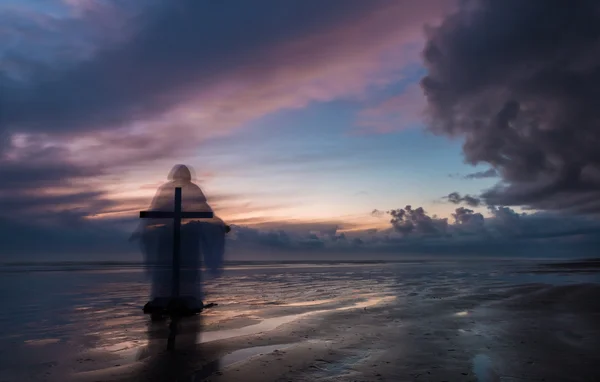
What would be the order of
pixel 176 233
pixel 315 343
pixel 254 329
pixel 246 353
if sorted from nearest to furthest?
pixel 246 353, pixel 315 343, pixel 254 329, pixel 176 233

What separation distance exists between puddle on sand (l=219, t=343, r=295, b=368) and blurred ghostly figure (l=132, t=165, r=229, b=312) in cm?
788

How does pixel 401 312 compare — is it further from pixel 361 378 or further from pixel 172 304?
pixel 361 378

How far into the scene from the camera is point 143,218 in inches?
765

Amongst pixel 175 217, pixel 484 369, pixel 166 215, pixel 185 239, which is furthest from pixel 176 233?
pixel 484 369

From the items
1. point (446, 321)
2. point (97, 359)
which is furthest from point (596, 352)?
point (97, 359)

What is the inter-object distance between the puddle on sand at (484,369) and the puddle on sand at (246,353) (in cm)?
520

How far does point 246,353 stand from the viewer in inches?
477

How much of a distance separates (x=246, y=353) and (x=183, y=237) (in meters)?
9.63

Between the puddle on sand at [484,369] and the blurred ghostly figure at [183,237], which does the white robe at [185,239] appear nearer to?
the blurred ghostly figure at [183,237]

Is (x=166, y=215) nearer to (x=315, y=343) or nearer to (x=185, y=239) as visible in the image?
(x=185, y=239)

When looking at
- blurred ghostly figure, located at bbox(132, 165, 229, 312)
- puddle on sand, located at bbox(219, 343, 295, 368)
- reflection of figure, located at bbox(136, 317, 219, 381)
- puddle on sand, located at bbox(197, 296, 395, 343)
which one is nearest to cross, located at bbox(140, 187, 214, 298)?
blurred ghostly figure, located at bbox(132, 165, 229, 312)

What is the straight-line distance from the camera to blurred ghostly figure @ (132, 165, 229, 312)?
65.8ft

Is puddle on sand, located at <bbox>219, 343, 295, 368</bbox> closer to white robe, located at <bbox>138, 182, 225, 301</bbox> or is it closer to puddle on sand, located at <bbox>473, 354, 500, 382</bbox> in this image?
puddle on sand, located at <bbox>473, 354, 500, 382</bbox>

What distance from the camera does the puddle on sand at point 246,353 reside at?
1117 cm
